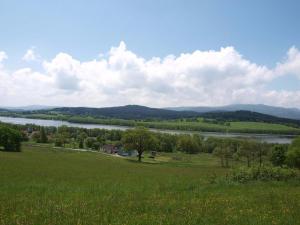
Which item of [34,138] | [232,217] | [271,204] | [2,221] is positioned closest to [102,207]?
[2,221]

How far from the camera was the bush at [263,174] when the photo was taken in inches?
962

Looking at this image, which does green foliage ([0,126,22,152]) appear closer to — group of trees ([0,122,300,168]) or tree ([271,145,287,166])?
group of trees ([0,122,300,168])

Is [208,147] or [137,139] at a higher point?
[137,139]

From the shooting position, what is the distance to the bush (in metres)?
24.4

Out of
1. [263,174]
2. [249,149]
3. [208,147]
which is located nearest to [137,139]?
[249,149]

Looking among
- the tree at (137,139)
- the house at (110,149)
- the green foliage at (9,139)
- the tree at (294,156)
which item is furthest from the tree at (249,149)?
the green foliage at (9,139)

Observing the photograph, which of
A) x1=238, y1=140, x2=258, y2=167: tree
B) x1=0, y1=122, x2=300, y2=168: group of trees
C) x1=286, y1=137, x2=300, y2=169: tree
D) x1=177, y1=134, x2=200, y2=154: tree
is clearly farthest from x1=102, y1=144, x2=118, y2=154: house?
x1=286, y1=137, x2=300, y2=169: tree

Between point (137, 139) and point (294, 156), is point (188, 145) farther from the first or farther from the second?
point (294, 156)

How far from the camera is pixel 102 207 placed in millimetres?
12641

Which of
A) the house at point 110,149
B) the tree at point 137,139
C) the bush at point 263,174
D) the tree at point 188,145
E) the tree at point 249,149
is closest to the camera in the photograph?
the bush at point 263,174

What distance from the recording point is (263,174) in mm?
24734

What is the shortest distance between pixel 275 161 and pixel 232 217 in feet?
277

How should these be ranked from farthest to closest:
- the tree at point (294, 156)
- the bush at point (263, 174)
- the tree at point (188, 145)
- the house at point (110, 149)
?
the tree at point (188, 145)
the house at point (110, 149)
the tree at point (294, 156)
the bush at point (263, 174)

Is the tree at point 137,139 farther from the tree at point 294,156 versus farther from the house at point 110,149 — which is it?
the house at point 110,149
